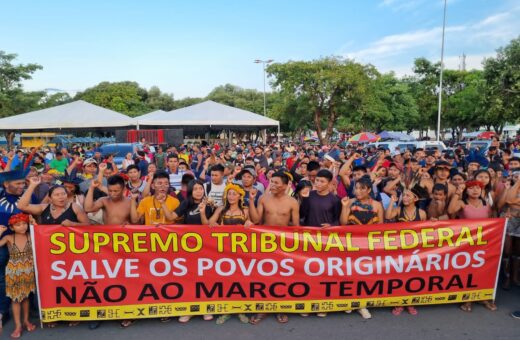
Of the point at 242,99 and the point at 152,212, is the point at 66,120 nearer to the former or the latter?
the point at 152,212

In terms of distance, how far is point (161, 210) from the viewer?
15.1 ft

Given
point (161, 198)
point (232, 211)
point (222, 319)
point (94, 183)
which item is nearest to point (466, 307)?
point (222, 319)

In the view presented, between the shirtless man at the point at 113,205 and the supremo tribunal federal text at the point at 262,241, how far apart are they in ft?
1.61

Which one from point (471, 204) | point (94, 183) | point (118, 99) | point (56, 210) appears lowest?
point (471, 204)

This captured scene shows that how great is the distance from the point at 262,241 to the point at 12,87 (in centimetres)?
4136

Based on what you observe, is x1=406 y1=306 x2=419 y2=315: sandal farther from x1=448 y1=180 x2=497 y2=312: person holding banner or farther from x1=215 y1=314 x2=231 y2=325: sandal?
x1=215 y1=314 x2=231 y2=325: sandal

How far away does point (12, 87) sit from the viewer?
3662 cm

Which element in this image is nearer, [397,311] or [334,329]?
[334,329]

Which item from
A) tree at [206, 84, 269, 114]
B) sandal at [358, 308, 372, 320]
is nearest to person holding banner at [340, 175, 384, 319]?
sandal at [358, 308, 372, 320]

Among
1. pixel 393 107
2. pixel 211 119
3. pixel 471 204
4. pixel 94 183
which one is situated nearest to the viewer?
pixel 94 183

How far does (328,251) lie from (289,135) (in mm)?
74436

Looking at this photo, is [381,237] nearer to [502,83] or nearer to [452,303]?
[452,303]

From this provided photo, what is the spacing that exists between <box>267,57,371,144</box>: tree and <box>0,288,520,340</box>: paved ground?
87.6 ft

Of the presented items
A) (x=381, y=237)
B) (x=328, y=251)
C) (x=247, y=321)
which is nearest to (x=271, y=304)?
(x=247, y=321)
